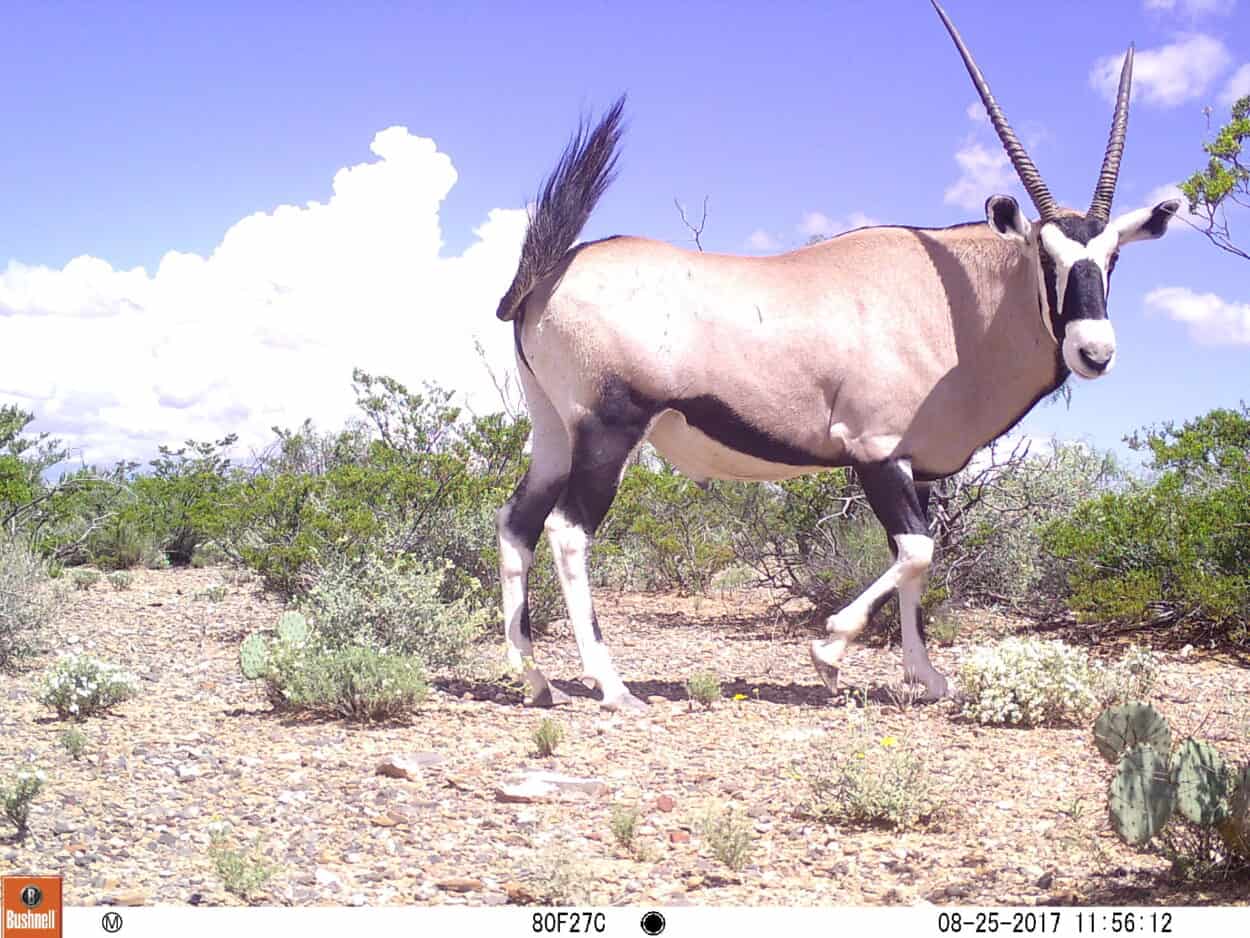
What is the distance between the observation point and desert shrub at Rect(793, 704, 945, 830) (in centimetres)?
467

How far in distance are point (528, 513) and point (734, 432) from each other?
1.50 metres

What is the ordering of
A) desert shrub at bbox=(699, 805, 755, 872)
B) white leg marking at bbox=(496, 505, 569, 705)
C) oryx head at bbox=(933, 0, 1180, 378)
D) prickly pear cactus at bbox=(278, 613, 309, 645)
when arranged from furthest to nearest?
1. prickly pear cactus at bbox=(278, 613, 309, 645)
2. white leg marking at bbox=(496, 505, 569, 705)
3. oryx head at bbox=(933, 0, 1180, 378)
4. desert shrub at bbox=(699, 805, 755, 872)

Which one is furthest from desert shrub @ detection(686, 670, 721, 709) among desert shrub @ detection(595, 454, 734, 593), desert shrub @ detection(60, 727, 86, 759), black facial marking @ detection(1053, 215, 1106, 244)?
desert shrub @ detection(595, 454, 734, 593)

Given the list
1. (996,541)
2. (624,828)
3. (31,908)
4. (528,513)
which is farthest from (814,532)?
(31,908)

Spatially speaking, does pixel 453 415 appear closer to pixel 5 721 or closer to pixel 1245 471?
pixel 5 721

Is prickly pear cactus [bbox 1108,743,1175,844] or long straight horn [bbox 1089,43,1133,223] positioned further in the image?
long straight horn [bbox 1089,43,1133,223]

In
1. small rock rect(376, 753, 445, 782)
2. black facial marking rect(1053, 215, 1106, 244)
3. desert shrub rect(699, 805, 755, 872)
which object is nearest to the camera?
desert shrub rect(699, 805, 755, 872)

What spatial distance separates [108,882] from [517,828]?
154 centimetres

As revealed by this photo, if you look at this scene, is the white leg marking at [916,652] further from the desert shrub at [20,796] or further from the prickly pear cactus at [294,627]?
the desert shrub at [20,796]

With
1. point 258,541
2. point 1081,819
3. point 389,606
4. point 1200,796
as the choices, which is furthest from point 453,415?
point 1200,796

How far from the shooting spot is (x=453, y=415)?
1168 cm

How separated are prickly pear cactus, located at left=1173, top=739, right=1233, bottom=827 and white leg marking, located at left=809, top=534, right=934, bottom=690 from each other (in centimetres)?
303

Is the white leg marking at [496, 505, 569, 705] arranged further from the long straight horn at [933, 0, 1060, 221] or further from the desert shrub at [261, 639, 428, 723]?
the long straight horn at [933, 0, 1060, 221]

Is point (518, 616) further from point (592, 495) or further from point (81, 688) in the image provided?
point (81, 688)
